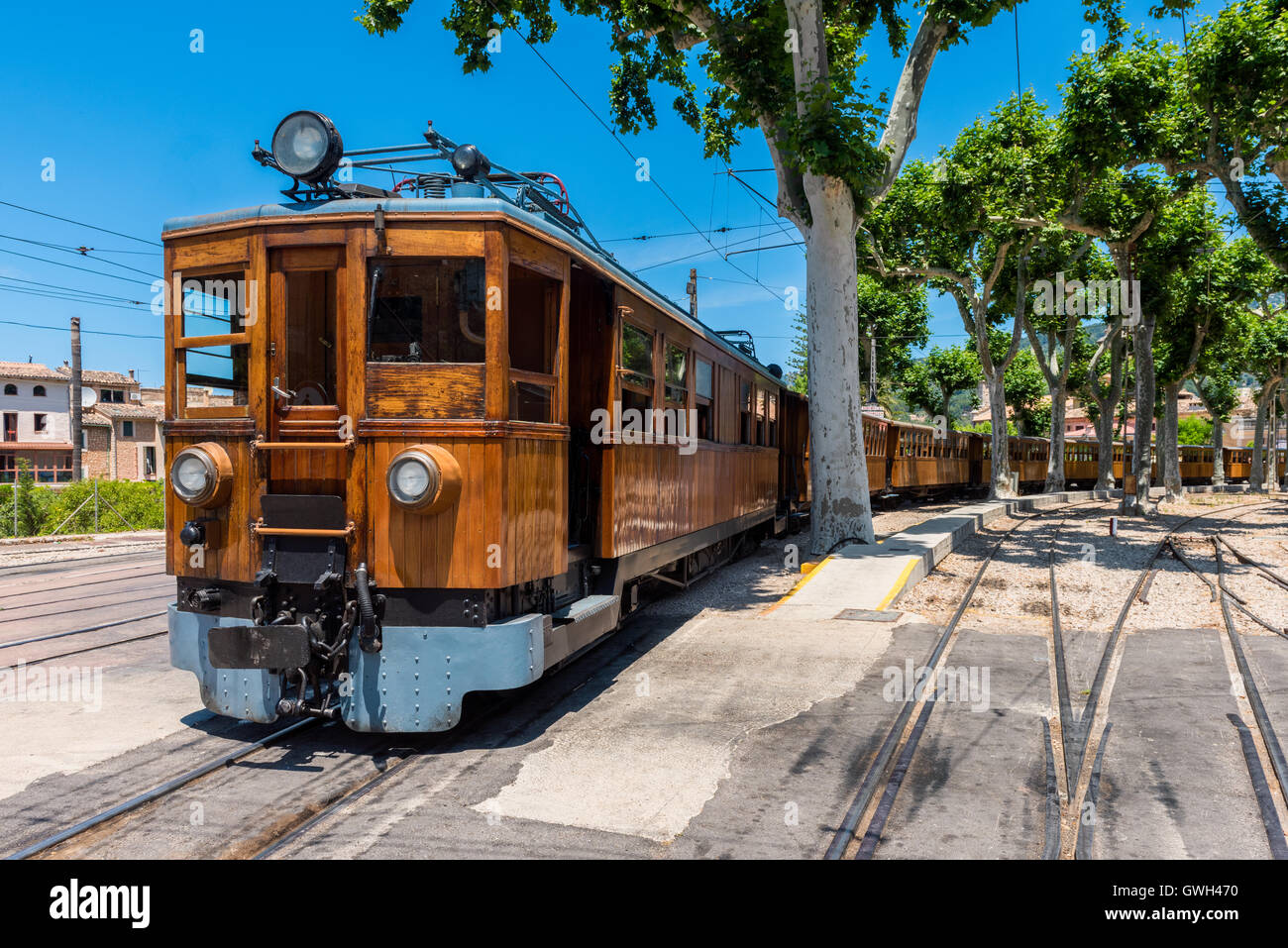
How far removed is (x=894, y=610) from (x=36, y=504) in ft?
66.5

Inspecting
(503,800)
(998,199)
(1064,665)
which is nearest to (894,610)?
(1064,665)

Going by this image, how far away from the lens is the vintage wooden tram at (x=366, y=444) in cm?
468

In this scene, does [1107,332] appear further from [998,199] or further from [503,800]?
[503,800]

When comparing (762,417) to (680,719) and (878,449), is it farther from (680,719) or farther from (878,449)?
(878,449)

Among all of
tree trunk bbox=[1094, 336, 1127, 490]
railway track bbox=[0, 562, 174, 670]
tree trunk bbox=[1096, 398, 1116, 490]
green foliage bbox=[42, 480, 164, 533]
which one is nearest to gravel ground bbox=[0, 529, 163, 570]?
green foliage bbox=[42, 480, 164, 533]

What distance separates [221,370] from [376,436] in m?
1.18

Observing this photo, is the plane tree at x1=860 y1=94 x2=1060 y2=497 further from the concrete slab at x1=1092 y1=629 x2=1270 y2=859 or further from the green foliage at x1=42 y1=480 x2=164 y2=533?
the green foliage at x1=42 y1=480 x2=164 y2=533

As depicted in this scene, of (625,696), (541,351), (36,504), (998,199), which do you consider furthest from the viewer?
A: (998,199)

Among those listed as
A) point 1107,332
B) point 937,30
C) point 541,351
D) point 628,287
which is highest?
point 937,30

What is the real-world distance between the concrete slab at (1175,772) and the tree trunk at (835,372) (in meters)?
6.26

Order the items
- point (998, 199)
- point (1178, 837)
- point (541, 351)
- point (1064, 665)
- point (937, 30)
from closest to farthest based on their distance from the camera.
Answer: point (1178, 837) < point (541, 351) < point (1064, 665) < point (937, 30) < point (998, 199)

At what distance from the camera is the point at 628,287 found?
6.39 meters

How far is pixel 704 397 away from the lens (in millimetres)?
8992

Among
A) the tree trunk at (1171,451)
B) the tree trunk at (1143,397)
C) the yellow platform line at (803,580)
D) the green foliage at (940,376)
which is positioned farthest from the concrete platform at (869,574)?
the green foliage at (940,376)
